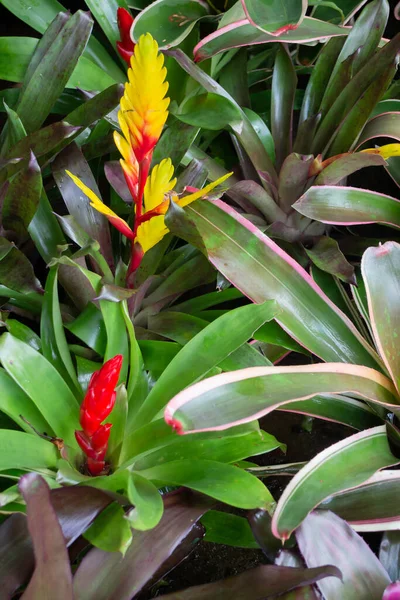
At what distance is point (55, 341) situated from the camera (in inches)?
35.1

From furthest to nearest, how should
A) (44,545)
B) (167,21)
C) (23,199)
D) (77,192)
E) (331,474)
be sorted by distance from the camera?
(167,21) < (77,192) < (23,199) < (331,474) < (44,545)

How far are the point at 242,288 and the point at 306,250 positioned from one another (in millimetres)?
237

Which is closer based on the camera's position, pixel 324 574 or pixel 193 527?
pixel 324 574

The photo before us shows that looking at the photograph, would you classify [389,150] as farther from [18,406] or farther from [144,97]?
[18,406]

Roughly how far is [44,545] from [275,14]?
0.81 meters

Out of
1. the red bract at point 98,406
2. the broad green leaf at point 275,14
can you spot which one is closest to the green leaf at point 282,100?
the broad green leaf at point 275,14

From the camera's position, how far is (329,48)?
123 cm

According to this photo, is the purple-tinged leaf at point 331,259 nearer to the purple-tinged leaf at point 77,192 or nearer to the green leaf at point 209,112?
the green leaf at point 209,112

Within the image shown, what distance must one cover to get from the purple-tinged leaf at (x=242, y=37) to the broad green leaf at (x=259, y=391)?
650 mm

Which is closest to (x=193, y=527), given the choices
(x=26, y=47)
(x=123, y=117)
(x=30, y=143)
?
(x=123, y=117)

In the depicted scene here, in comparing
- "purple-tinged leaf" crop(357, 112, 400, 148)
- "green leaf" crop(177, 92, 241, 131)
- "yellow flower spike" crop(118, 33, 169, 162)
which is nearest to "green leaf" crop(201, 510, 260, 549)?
"yellow flower spike" crop(118, 33, 169, 162)

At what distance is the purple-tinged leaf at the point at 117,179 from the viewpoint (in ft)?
3.30

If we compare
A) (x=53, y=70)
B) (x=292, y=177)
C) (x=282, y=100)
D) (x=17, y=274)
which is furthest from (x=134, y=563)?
(x=282, y=100)

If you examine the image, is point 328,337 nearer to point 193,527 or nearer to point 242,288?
point 242,288
